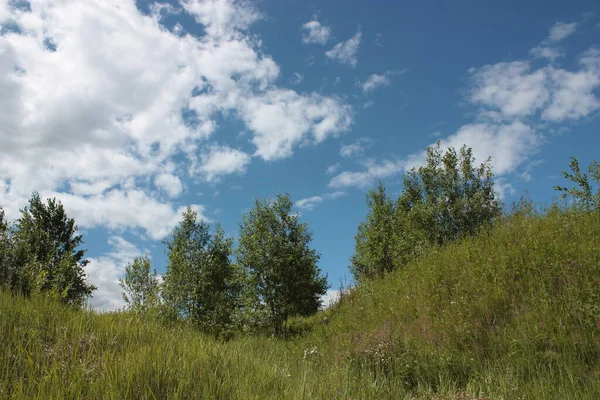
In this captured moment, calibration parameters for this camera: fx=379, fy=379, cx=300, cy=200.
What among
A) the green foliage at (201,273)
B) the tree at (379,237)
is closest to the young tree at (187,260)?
the green foliage at (201,273)

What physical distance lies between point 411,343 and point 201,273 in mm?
23236

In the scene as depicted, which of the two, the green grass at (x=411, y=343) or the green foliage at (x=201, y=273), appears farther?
the green foliage at (x=201, y=273)

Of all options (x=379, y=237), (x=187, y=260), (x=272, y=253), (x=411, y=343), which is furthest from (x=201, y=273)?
(x=411, y=343)

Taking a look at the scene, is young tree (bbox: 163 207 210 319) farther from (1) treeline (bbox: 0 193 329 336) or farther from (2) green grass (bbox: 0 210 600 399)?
(2) green grass (bbox: 0 210 600 399)

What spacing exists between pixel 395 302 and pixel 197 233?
22768mm

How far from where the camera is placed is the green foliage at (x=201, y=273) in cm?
2919

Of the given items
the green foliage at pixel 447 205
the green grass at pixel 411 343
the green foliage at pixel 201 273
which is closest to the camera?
the green grass at pixel 411 343

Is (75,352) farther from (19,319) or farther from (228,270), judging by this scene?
(228,270)

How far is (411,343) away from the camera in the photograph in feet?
34.5

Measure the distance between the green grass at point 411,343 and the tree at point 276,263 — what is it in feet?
29.1

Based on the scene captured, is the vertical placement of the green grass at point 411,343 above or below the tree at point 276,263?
below

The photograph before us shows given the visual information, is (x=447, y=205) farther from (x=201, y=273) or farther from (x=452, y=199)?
(x=201, y=273)

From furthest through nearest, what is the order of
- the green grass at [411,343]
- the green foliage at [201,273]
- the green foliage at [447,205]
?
1. the green foliage at [201,273]
2. the green foliage at [447,205]
3. the green grass at [411,343]

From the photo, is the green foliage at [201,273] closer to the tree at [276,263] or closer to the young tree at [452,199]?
the tree at [276,263]
